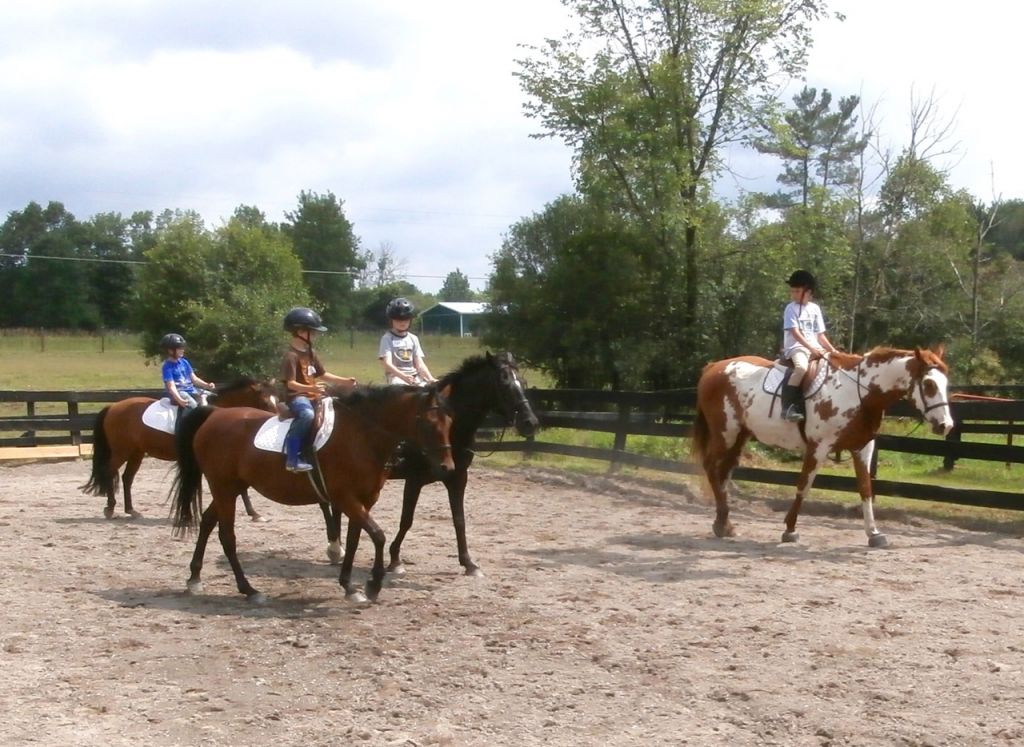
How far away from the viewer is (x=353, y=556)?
7.10 meters

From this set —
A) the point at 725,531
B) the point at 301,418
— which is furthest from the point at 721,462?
the point at 301,418

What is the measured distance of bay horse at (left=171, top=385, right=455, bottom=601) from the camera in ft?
23.1

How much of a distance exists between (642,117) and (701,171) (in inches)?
90.5

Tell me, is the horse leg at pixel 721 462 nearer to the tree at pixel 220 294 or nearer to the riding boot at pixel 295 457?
the riding boot at pixel 295 457

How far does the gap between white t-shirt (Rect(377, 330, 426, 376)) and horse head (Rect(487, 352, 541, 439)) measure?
3.90ft

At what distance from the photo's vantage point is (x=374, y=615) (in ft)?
22.2

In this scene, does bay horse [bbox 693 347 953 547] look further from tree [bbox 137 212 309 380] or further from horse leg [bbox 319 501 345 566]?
tree [bbox 137 212 309 380]

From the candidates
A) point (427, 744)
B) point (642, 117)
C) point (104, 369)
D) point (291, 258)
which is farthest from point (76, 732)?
point (104, 369)

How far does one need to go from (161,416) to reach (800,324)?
6.74 meters

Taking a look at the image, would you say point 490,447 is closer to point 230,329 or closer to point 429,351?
point 230,329

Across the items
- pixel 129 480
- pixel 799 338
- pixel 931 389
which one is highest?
pixel 799 338

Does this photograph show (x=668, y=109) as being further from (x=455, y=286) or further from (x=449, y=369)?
(x=455, y=286)

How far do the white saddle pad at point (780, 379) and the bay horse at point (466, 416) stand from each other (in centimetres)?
320

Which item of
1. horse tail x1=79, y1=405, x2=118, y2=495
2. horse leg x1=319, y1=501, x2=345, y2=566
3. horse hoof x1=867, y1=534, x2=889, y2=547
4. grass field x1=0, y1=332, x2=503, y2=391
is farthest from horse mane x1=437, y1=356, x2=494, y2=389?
grass field x1=0, y1=332, x2=503, y2=391
